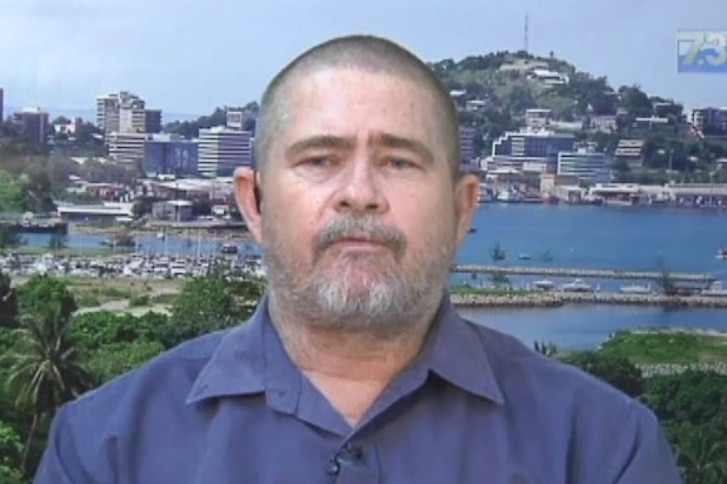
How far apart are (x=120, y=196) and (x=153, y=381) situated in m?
1.40

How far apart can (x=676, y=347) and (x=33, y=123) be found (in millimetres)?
1374

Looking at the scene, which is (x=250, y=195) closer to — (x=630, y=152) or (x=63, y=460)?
(x=63, y=460)

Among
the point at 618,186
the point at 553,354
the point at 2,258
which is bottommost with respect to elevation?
the point at 553,354

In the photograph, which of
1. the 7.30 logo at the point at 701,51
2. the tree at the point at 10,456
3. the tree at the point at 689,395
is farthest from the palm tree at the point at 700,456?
the tree at the point at 10,456

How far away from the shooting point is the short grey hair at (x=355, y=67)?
1096 millimetres

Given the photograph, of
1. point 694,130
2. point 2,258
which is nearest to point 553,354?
point 694,130

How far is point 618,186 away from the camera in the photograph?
8.18ft

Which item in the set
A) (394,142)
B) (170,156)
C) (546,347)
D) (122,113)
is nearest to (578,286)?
(546,347)

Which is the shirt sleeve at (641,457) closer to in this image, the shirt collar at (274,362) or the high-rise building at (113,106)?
the shirt collar at (274,362)

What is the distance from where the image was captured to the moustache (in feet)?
3.45

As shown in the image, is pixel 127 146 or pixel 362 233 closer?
pixel 362 233

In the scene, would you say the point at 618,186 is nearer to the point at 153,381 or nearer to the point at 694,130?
the point at 694,130

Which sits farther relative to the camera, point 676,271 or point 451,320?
point 676,271

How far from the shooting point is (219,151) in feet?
7.99
